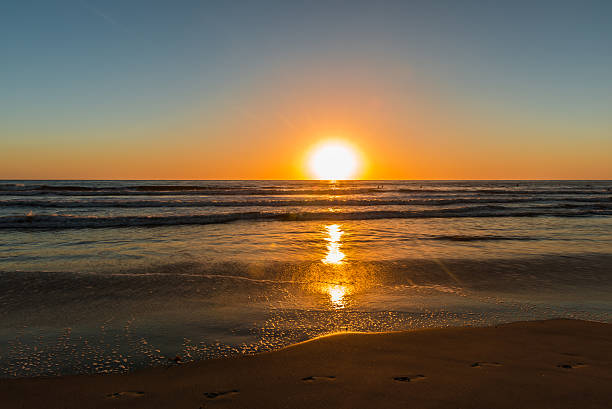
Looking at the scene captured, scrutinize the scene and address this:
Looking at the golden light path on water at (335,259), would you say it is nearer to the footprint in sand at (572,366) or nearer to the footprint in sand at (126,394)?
the footprint in sand at (572,366)

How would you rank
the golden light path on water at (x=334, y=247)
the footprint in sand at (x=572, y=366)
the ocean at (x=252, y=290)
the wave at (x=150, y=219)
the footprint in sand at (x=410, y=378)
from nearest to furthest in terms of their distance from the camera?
the footprint in sand at (x=410, y=378) → the footprint in sand at (x=572, y=366) → the ocean at (x=252, y=290) → the golden light path on water at (x=334, y=247) → the wave at (x=150, y=219)

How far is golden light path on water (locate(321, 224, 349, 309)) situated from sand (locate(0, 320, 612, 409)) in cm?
152

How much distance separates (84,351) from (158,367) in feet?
3.38

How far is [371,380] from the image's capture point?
3053 millimetres

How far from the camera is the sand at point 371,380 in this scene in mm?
2740

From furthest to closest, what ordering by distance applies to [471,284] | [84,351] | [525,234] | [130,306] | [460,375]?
[525,234] < [471,284] < [130,306] < [84,351] < [460,375]

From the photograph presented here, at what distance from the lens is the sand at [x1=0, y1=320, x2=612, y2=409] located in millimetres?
2740

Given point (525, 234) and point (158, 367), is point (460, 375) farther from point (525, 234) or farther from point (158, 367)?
point (525, 234)

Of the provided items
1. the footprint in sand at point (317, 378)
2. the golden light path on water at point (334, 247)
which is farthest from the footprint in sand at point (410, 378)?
the golden light path on water at point (334, 247)

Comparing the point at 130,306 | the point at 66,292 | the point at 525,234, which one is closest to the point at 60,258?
the point at 66,292

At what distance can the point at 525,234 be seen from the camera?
12.7m

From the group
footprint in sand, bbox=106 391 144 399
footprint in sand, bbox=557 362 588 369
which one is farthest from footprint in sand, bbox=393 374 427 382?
footprint in sand, bbox=106 391 144 399

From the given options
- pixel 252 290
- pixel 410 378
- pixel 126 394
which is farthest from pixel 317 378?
pixel 252 290

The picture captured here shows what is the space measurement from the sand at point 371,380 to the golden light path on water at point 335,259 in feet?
4.99
